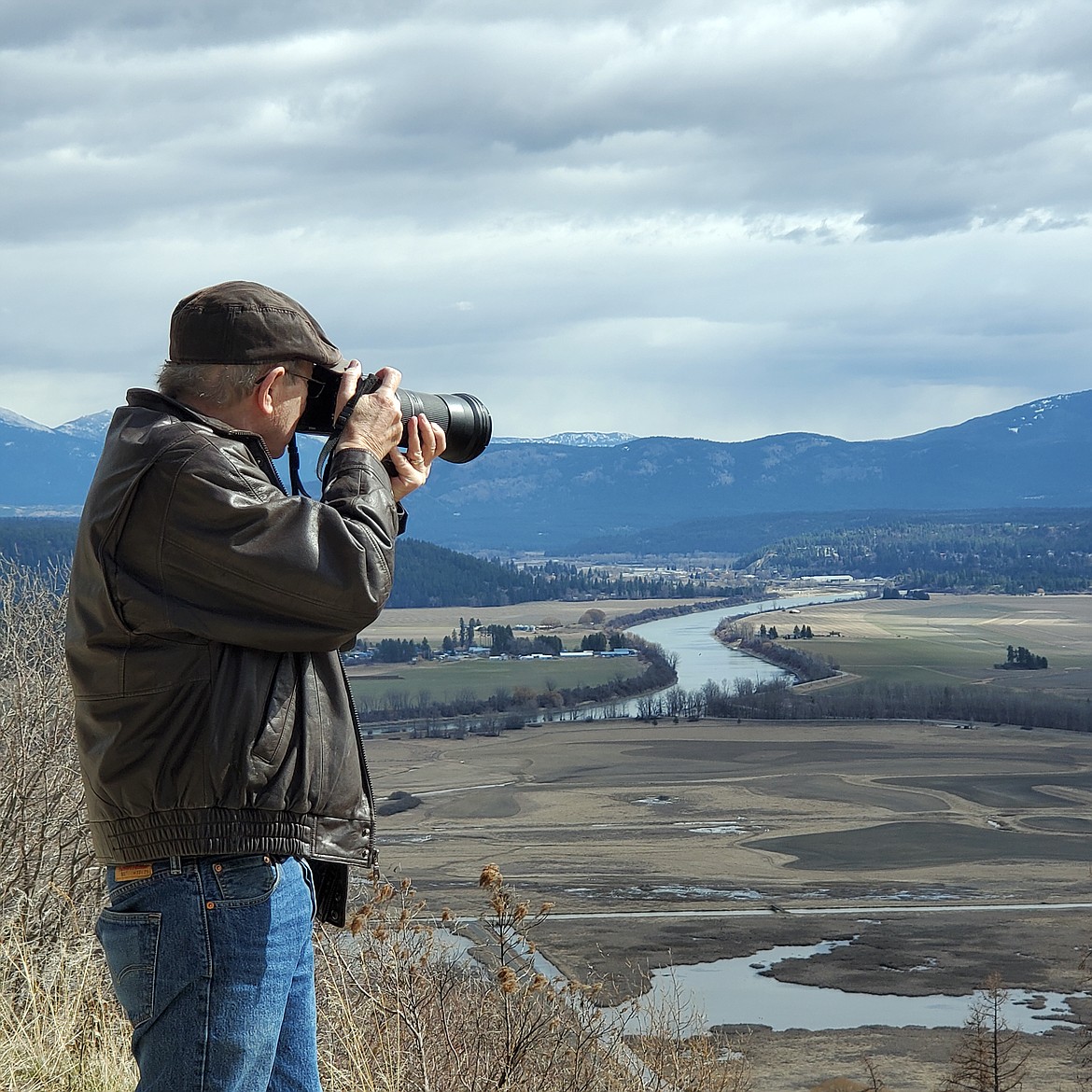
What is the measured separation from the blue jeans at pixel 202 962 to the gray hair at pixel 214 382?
67cm

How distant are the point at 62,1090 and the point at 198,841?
1796 mm

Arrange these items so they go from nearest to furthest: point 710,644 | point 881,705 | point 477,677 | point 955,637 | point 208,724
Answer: point 208,724 < point 881,705 < point 477,677 < point 955,637 < point 710,644

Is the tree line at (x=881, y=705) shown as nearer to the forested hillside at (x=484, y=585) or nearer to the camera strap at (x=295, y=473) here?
the forested hillside at (x=484, y=585)

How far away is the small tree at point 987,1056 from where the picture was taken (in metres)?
14.9

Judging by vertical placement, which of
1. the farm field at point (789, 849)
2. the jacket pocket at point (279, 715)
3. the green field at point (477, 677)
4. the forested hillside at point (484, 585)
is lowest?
the farm field at point (789, 849)

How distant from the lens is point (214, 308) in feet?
6.35

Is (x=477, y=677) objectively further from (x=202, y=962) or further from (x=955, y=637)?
(x=202, y=962)

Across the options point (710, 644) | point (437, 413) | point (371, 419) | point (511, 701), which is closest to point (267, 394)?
point (371, 419)

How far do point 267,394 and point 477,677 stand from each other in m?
74.1

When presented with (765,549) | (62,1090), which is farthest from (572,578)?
(62,1090)

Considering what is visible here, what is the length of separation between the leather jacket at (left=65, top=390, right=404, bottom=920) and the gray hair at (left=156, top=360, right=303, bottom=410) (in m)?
0.11

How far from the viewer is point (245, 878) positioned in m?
1.83

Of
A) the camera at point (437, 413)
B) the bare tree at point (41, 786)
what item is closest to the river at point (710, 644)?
the bare tree at point (41, 786)

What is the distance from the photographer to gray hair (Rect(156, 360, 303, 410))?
6.47ft
